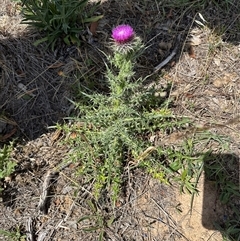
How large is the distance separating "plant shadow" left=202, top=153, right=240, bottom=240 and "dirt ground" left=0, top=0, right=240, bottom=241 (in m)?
0.01

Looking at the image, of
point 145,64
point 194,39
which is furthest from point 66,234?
point 194,39

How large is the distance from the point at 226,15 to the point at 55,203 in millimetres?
2036

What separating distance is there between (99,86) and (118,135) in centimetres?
52


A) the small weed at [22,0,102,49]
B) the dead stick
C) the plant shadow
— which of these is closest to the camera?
the plant shadow

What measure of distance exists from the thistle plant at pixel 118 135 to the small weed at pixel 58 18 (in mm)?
512

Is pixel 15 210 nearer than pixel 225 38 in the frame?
Yes

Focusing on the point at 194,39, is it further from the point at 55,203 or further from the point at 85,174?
the point at 55,203

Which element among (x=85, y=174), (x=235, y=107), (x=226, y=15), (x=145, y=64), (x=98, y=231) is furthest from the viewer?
(x=226, y=15)

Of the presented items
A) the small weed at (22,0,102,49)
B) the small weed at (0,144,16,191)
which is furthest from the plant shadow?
the small weed at (22,0,102,49)

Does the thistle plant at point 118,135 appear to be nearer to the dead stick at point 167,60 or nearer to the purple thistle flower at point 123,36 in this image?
the purple thistle flower at point 123,36

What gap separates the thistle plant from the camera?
8.12 feet

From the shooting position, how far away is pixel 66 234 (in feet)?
7.88

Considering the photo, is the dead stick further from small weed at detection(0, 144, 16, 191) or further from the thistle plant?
small weed at detection(0, 144, 16, 191)

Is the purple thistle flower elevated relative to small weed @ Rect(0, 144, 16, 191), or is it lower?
elevated
